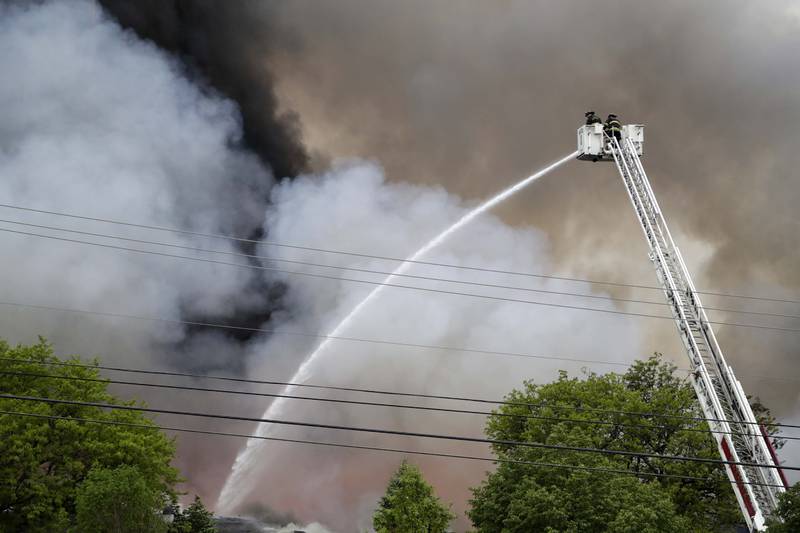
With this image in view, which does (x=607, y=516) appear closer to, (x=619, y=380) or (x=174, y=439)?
(x=619, y=380)

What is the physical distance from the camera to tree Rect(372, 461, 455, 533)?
4634cm

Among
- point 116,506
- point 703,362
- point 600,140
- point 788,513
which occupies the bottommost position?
point 788,513

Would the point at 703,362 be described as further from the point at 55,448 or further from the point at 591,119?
the point at 55,448

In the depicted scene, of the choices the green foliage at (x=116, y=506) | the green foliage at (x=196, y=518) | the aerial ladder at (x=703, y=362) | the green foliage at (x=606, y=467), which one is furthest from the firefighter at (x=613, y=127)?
the green foliage at (x=196, y=518)

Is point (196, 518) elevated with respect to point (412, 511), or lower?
elevated

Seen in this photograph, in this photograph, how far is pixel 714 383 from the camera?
3709 cm

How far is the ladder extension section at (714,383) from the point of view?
33875mm

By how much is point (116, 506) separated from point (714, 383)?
3260cm

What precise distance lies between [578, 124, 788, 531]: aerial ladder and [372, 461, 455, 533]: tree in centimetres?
1819

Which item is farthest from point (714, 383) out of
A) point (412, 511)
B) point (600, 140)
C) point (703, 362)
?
point (412, 511)

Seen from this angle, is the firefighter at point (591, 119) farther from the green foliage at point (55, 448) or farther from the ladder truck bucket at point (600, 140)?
the green foliage at point (55, 448)

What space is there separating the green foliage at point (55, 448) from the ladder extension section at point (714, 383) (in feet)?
111

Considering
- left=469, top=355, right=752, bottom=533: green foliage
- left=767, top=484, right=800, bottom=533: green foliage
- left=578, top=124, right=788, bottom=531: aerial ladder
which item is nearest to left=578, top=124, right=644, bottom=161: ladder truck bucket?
left=578, top=124, right=788, bottom=531: aerial ladder

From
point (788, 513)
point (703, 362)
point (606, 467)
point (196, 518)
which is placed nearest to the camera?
point (788, 513)
